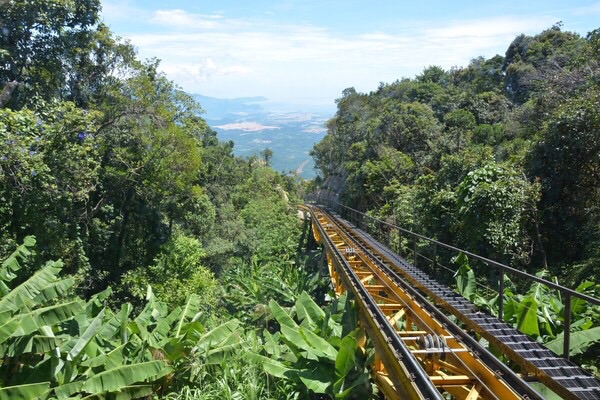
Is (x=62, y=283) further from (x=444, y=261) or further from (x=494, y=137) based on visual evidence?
(x=494, y=137)

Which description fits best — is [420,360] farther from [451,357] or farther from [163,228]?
[163,228]

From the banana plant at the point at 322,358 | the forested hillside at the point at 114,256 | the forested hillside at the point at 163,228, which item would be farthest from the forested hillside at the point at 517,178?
the banana plant at the point at 322,358

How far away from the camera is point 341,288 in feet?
37.7

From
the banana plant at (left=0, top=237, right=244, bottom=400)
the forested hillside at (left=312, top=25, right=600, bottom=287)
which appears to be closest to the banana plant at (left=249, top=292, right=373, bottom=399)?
the banana plant at (left=0, top=237, right=244, bottom=400)

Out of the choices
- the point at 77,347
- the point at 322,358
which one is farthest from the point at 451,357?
the point at 77,347

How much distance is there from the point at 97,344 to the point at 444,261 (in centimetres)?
1147

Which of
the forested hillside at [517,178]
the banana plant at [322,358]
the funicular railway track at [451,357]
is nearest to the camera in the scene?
the funicular railway track at [451,357]

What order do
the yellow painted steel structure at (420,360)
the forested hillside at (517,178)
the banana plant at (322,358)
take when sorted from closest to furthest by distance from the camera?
the yellow painted steel structure at (420,360), the banana plant at (322,358), the forested hillside at (517,178)

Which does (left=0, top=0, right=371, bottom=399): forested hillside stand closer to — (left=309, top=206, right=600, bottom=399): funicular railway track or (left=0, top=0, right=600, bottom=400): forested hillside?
(left=0, top=0, right=600, bottom=400): forested hillside

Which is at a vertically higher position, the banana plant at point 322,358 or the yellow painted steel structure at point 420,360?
the yellow painted steel structure at point 420,360

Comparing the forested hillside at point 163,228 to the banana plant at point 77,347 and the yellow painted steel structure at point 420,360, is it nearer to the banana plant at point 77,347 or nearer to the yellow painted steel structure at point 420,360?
the banana plant at point 77,347

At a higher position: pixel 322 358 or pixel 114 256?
pixel 322 358

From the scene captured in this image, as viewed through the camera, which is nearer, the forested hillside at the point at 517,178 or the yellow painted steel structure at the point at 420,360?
the yellow painted steel structure at the point at 420,360

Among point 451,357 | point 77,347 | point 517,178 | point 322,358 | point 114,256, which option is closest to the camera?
point 451,357
